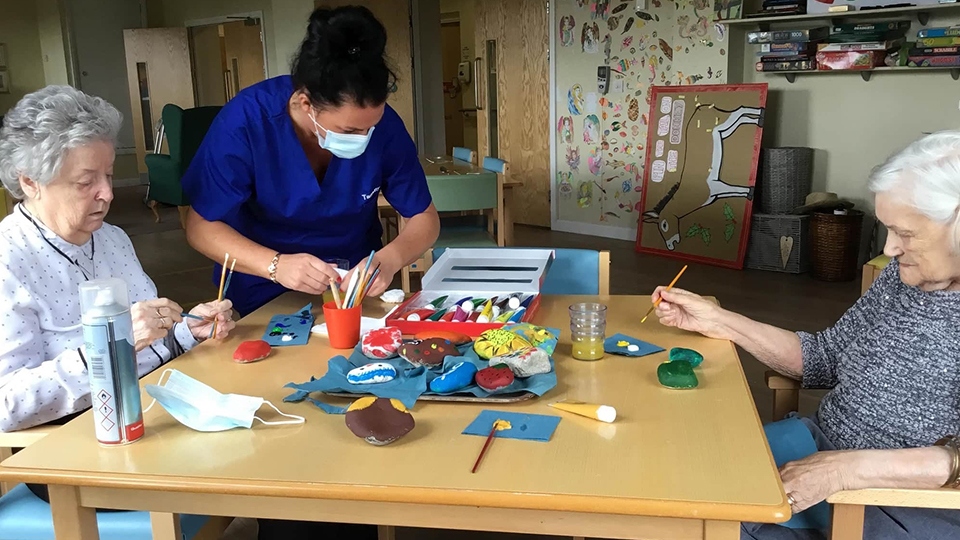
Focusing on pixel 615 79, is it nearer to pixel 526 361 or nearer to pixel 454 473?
pixel 526 361

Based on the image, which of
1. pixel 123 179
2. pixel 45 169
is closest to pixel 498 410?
pixel 45 169

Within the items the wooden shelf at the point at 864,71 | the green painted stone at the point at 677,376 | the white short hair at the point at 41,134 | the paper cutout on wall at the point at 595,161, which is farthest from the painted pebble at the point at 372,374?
the paper cutout on wall at the point at 595,161

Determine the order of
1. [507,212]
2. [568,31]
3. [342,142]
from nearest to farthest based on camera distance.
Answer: [342,142] < [507,212] < [568,31]

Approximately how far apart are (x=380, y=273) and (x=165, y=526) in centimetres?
74

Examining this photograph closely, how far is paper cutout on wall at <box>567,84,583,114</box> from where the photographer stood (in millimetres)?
6371

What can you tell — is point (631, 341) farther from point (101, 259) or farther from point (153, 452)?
point (101, 259)

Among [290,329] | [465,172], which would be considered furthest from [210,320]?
[465,172]

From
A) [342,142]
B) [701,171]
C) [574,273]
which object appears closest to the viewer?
[342,142]

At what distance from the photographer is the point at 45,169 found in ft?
4.88

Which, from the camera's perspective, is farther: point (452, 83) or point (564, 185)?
point (452, 83)

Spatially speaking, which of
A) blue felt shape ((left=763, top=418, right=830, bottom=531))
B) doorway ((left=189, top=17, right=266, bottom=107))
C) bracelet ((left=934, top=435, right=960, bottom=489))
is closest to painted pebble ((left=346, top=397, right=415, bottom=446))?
blue felt shape ((left=763, top=418, right=830, bottom=531))

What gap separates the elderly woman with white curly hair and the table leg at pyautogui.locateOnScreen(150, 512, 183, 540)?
30cm

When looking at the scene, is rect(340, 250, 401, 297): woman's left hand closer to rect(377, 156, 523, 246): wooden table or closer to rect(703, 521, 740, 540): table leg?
rect(703, 521, 740, 540): table leg

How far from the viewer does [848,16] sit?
4734 millimetres
